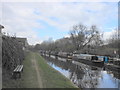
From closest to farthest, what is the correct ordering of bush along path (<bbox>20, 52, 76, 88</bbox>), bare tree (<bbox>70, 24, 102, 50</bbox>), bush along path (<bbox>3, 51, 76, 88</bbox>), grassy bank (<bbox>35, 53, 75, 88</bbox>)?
bush along path (<bbox>3, 51, 76, 88</bbox>) → bush along path (<bbox>20, 52, 76, 88</bbox>) → grassy bank (<bbox>35, 53, 75, 88</bbox>) → bare tree (<bbox>70, 24, 102, 50</bbox>)

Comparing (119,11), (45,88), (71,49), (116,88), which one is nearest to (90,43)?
(71,49)

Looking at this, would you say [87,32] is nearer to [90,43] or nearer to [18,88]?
[90,43]

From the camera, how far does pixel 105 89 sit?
10.2 metres

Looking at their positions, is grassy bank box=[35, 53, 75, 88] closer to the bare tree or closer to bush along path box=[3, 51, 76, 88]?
bush along path box=[3, 51, 76, 88]

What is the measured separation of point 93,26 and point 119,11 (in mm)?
37074

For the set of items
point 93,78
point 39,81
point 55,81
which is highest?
point 39,81

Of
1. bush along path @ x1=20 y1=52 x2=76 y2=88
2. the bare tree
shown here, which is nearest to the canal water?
bush along path @ x1=20 y1=52 x2=76 y2=88

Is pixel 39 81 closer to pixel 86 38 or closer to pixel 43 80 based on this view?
pixel 43 80

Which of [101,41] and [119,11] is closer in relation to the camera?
[119,11]

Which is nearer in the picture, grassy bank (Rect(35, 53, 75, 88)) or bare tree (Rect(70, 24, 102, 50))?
grassy bank (Rect(35, 53, 75, 88))

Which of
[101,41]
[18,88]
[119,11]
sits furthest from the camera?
[101,41]

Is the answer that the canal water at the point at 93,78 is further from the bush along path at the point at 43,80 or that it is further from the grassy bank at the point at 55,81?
the bush along path at the point at 43,80

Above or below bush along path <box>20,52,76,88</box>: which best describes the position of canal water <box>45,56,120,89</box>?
below

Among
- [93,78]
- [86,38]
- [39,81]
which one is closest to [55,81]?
[39,81]
